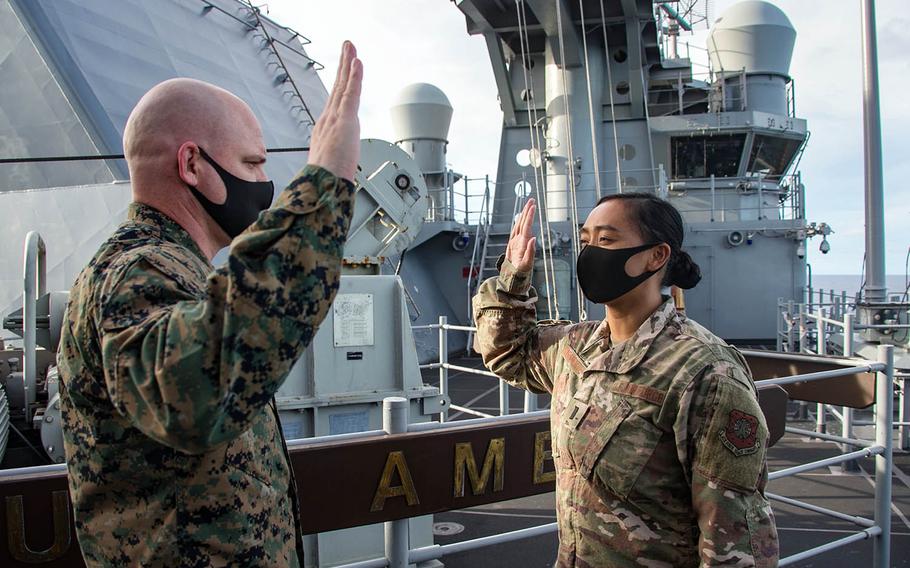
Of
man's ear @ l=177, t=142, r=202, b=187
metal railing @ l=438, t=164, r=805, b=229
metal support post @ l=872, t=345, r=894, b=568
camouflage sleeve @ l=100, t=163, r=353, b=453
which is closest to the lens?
camouflage sleeve @ l=100, t=163, r=353, b=453

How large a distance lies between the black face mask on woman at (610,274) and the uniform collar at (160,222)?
97 centimetres

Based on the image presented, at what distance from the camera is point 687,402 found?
148cm

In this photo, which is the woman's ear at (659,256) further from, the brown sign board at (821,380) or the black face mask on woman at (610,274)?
the brown sign board at (821,380)

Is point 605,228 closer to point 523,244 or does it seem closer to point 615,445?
point 523,244

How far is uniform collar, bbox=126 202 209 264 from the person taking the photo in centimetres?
112

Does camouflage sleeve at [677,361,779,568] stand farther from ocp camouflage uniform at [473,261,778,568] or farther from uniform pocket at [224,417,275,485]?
uniform pocket at [224,417,275,485]

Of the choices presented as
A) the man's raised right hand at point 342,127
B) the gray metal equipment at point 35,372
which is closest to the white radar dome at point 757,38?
the gray metal equipment at point 35,372

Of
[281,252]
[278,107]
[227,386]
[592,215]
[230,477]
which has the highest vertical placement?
[278,107]

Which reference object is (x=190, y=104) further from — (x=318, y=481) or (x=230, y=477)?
(x=318, y=481)

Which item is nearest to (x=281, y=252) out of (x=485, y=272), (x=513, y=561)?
(x=513, y=561)

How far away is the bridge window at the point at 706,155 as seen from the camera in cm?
1480

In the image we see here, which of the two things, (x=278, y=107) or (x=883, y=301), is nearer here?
(x=883, y=301)

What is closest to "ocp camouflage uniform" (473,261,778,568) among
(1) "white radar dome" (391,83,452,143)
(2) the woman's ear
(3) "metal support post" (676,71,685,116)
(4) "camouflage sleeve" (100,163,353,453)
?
(2) the woman's ear

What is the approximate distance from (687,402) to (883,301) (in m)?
7.28
